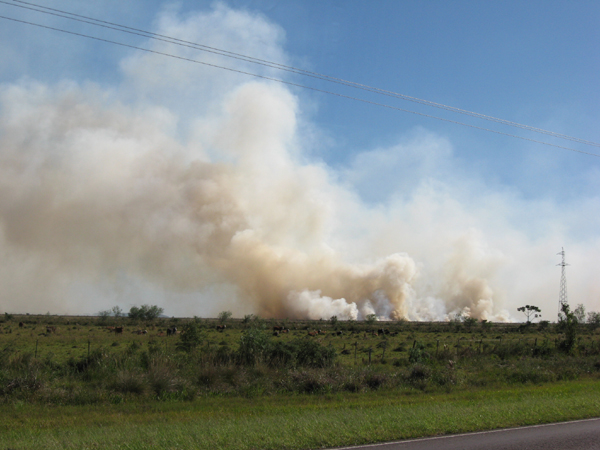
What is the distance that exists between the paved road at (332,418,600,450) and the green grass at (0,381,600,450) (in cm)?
47

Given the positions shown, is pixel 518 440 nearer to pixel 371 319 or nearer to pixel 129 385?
pixel 129 385

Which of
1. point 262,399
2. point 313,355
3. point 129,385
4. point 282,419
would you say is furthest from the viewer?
point 313,355

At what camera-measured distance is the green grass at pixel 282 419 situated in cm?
912

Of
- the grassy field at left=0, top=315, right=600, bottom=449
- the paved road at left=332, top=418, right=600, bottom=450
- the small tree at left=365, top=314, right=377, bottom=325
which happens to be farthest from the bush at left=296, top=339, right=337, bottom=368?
the small tree at left=365, top=314, right=377, bottom=325

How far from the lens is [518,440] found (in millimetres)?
9250

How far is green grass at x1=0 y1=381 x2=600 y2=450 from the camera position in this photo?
9117 millimetres

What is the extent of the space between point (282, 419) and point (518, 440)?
17.8 ft

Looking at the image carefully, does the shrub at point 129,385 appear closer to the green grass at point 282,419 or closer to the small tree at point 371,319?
the green grass at point 282,419

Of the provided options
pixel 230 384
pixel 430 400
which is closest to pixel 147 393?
pixel 230 384

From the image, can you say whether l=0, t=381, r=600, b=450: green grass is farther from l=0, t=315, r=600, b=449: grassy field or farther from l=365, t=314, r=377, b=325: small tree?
l=365, t=314, r=377, b=325: small tree

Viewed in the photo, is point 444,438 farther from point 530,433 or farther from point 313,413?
point 313,413

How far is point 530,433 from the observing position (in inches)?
390

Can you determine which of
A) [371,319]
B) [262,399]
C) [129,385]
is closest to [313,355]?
[262,399]

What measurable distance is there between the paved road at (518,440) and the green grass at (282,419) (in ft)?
1.56
